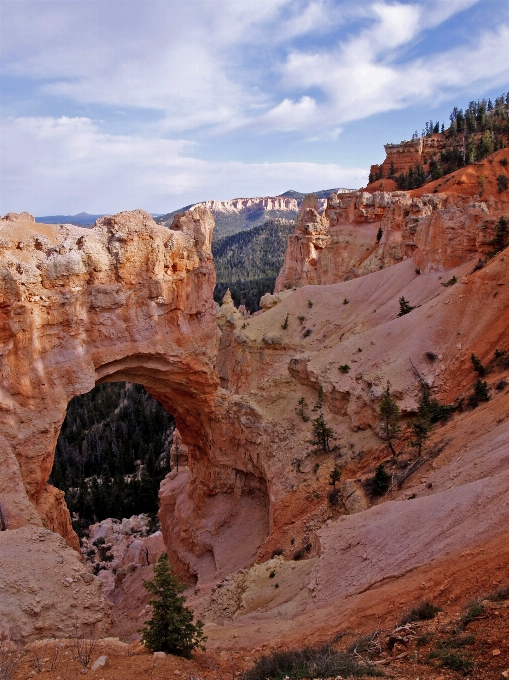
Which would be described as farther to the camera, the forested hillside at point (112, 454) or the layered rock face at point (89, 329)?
the forested hillside at point (112, 454)

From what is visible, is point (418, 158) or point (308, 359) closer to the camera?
point (308, 359)

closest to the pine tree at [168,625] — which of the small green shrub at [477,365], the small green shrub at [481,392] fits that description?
the small green shrub at [481,392]

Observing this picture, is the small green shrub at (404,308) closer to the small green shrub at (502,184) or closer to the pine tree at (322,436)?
the pine tree at (322,436)

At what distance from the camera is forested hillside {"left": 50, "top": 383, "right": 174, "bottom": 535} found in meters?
45.5

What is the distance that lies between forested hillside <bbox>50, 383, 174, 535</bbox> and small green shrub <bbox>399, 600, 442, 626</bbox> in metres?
37.6

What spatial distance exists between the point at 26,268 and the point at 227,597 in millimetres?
12739

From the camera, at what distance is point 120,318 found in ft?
66.7

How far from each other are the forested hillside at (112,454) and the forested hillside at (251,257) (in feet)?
142

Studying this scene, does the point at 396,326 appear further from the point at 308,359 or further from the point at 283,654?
the point at 283,654

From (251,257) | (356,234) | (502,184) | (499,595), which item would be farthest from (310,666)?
(251,257)

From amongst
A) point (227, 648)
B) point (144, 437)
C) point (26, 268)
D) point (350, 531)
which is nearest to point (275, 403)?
point (350, 531)

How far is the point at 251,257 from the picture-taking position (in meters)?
160

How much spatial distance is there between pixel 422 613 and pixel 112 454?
53.4 meters

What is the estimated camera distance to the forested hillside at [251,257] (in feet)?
406
